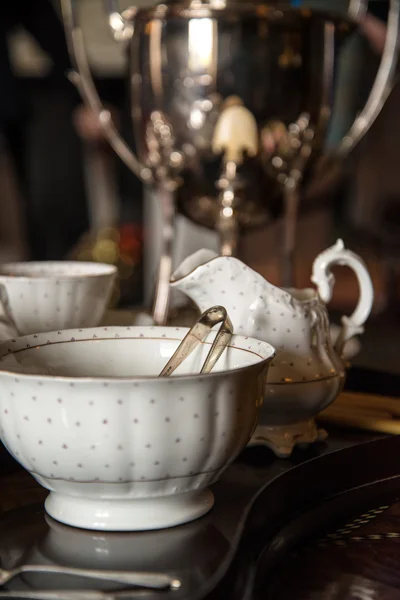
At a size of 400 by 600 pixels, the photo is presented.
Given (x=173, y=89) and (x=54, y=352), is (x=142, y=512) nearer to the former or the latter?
(x=54, y=352)

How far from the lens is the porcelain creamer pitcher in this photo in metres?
0.54

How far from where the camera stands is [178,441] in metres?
0.41

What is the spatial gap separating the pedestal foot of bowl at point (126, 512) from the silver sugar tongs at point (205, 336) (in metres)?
0.07

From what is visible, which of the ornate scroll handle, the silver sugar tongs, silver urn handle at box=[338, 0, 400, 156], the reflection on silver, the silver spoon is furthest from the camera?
silver urn handle at box=[338, 0, 400, 156]

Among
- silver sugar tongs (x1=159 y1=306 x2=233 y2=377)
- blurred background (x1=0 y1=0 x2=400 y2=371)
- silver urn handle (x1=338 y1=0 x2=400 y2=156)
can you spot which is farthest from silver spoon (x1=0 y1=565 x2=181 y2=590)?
blurred background (x1=0 y1=0 x2=400 y2=371)

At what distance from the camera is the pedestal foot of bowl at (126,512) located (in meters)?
0.42

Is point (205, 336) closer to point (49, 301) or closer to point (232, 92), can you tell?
point (49, 301)

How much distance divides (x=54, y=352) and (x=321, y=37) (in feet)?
2.11

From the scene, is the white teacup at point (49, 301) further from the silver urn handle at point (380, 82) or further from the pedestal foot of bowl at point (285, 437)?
the silver urn handle at point (380, 82)

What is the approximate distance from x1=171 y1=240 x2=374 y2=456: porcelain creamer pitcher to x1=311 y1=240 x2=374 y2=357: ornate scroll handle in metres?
0.03

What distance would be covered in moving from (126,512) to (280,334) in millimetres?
170

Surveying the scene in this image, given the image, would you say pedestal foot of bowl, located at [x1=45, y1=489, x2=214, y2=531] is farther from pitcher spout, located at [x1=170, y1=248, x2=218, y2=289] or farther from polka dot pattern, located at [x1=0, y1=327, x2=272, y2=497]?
pitcher spout, located at [x1=170, y1=248, x2=218, y2=289]

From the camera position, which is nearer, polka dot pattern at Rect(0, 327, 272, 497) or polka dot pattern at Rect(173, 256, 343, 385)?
polka dot pattern at Rect(0, 327, 272, 497)

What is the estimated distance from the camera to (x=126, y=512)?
16.7 inches
